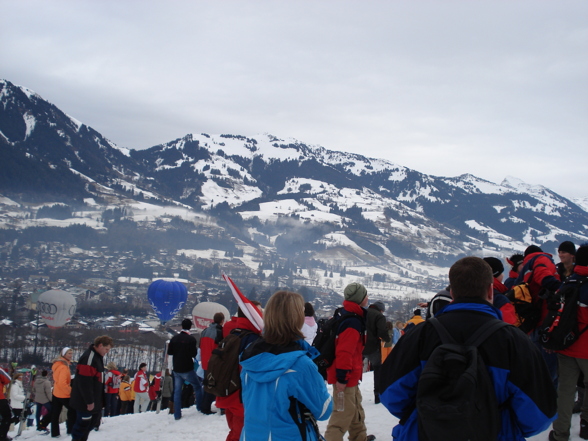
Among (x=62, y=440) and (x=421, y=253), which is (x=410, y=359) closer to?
(x=62, y=440)

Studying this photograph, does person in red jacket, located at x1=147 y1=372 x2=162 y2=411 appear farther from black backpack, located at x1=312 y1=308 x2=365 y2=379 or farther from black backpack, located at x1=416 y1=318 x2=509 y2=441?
black backpack, located at x1=416 y1=318 x2=509 y2=441

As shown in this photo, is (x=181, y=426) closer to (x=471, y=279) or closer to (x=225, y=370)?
(x=225, y=370)

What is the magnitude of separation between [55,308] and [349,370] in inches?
1204

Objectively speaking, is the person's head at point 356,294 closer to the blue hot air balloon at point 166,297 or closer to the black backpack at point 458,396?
the black backpack at point 458,396

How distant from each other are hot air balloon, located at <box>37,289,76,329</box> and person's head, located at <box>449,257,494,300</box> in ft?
107

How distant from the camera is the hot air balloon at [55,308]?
29688 mm

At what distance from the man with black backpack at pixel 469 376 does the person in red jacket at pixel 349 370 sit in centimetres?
206

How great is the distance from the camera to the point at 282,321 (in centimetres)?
307

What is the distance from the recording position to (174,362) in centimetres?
766

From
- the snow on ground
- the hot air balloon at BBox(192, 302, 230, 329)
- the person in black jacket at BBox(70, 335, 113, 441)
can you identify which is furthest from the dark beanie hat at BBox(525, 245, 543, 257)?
the hot air balloon at BBox(192, 302, 230, 329)

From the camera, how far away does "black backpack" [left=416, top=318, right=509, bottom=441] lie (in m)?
1.98

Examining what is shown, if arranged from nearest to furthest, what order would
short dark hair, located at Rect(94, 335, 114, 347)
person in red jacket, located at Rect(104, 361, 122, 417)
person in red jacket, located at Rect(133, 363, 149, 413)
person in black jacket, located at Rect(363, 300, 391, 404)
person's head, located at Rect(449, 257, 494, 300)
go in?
1. person's head, located at Rect(449, 257, 494, 300)
2. person in black jacket, located at Rect(363, 300, 391, 404)
3. short dark hair, located at Rect(94, 335, 114, 347)
4. person in red jacket, located at Rect(104, 361, 122, 417)
5. person in red jacket, located at Rect(133, 363, 149, 413)

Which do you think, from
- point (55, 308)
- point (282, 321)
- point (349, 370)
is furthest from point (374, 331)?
point (55, 308)

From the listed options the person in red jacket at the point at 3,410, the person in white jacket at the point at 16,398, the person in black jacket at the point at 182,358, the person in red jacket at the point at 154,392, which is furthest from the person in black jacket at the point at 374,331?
the person in red jacket at the point at 154,392
